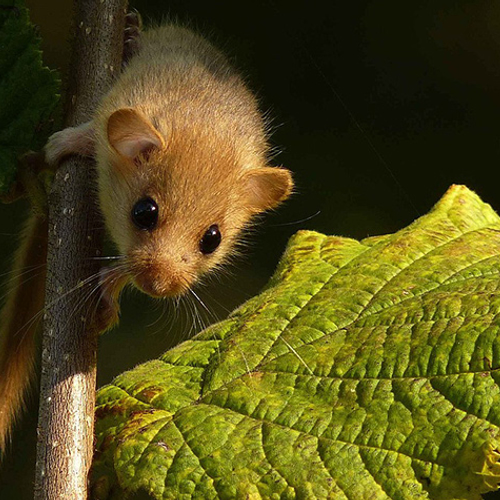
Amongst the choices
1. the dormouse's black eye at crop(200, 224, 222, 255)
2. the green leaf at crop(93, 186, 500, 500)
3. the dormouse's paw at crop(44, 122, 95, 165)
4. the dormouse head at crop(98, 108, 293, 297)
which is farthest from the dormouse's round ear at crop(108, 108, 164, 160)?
the green leaf at crop(93, 186, 500, 500)

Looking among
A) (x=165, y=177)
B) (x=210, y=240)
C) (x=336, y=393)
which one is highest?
(x=336, y=393)

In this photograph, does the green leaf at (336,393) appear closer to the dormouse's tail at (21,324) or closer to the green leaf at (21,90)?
the dormouse's tail at (21,324)

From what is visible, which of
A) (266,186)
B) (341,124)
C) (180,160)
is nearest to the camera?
(180,160)

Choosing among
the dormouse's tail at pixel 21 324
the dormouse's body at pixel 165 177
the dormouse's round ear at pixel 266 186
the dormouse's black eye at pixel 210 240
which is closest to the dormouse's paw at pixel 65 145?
the dormouse's body at pixel 165 177

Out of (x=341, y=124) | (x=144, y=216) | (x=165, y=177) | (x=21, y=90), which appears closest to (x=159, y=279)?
(x=144, y=216)

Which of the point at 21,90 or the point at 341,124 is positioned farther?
the point at 341,124

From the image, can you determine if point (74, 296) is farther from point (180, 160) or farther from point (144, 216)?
point (180, 160)

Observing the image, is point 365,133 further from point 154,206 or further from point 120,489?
point 120,489
